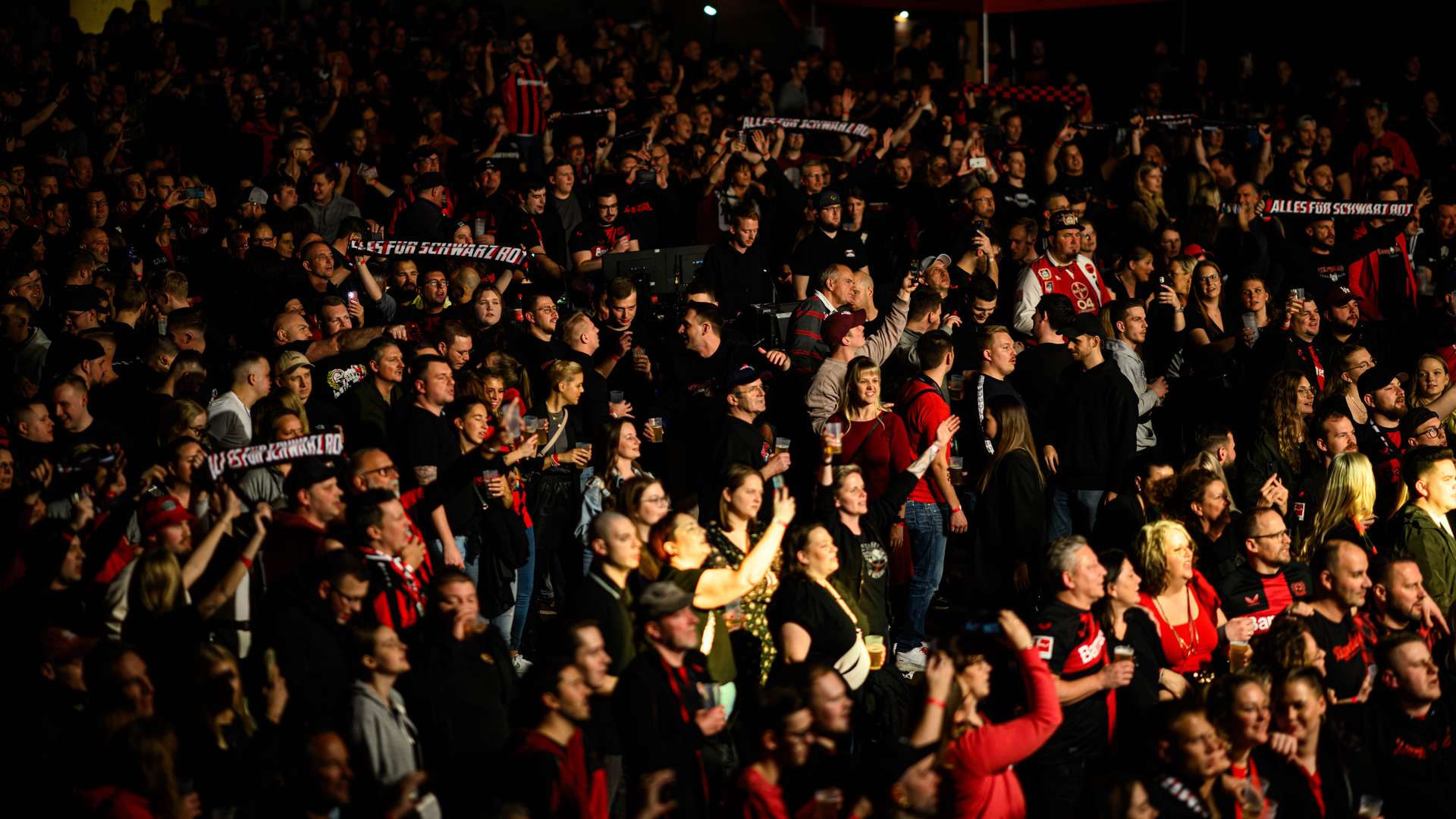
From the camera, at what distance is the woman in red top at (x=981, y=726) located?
197 inches

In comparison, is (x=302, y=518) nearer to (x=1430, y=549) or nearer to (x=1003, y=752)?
(x=1003, y=752)

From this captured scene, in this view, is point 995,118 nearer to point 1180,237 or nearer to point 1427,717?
point 1180,237

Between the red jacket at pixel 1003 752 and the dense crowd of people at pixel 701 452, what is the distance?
0.7 inches

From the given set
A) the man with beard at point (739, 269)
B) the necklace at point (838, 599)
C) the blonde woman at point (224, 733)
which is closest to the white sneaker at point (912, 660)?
the necklace at point (838, 599)

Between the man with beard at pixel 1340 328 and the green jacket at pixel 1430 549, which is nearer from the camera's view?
the green jacket at pixel 1430 549

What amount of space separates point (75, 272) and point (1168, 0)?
472 inches

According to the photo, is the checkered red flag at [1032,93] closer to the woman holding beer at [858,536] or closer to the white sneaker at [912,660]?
the white sneaker at [912,660]

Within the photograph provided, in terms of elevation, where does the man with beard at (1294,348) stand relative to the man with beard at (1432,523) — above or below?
above

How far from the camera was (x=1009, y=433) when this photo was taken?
774 centimetres

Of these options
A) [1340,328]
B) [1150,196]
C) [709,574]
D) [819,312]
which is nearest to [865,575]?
[709,574]

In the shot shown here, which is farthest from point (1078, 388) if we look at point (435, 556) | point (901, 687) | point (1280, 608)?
point (435, 556)

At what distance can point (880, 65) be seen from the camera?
54.5 ft

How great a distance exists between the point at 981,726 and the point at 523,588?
9.93 feet

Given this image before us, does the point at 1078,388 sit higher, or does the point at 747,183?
the point at 747,183
